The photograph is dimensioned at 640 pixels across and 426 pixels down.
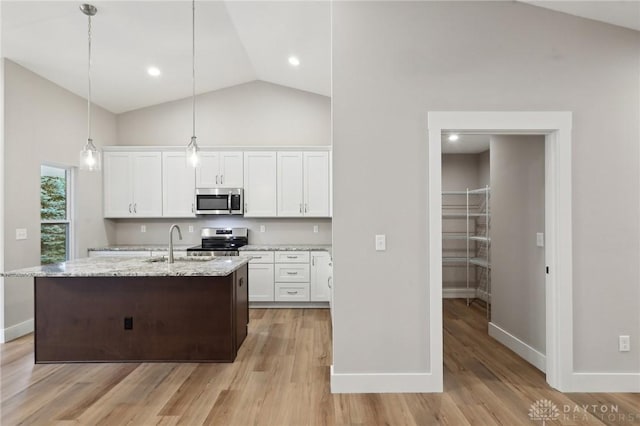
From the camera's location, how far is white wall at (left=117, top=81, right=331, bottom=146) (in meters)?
5.62

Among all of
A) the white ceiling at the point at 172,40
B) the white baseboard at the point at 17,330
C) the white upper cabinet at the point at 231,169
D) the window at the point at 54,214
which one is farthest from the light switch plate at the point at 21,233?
the white upper cabinet at the point at 231,169

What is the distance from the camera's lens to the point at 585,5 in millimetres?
2506

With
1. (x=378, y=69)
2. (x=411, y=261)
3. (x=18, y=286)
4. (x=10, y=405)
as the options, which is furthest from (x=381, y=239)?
(x=18, y=286)

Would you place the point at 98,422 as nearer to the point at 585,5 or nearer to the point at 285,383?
the point at 285,383

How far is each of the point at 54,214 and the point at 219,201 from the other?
207 centimetres

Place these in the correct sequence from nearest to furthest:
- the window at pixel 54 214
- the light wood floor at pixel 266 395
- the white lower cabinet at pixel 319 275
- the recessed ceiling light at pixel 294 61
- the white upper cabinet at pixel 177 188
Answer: the light wood floor at pixel 266 395
the window at pixel 54 214
the recessed ceiling light at pixel 294 61
the white lower cabinet at pixel 319 275
the white upper cabinet at pixel 177 188

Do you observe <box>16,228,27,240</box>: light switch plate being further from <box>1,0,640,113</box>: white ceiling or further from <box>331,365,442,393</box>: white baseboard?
<box>331,365,442,393</box>: white baseboard

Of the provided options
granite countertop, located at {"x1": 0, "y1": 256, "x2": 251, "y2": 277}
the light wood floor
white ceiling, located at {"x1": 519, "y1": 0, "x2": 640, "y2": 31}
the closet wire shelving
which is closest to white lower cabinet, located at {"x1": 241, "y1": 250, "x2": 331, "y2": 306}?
the light wood floor

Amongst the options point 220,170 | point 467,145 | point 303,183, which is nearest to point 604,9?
point 467,145

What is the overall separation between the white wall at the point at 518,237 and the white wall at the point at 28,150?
518 centimetres

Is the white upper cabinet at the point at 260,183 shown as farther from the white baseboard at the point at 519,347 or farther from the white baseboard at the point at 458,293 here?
the white baseboard at the point at 519,347

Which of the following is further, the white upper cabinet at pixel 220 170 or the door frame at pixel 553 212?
the white upper cabinet at pixel 220 170

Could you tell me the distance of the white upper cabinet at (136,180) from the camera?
5359 millimetres

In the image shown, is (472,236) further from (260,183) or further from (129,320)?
(129,320)
